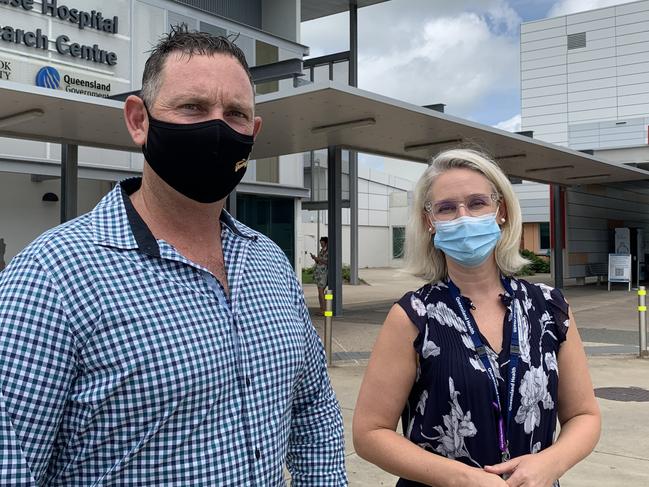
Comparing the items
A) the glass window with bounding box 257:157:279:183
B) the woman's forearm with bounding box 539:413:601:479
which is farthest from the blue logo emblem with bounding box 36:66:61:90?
the woman's forearm with bounding box 539:413:601:479

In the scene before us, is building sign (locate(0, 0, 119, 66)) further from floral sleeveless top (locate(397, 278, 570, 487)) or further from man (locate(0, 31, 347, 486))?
floral sleeveless top (locate(397, 278, 570, 487))

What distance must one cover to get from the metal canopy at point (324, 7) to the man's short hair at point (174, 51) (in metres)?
22.6

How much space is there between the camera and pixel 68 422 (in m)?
1.40

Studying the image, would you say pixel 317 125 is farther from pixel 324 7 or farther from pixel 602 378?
pixel 324 7

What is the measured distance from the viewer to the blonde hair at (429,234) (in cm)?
240

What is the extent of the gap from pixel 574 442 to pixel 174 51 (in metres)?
1.77

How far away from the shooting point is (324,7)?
23562mm

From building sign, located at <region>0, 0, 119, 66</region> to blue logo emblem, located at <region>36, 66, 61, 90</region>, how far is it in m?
0.49

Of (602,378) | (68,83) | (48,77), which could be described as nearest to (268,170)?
(68,83)

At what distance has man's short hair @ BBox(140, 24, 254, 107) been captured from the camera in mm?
1679

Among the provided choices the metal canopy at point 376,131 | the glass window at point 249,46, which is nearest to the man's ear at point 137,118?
the metal canopy at point 376,131

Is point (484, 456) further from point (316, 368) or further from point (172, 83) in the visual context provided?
point (172, 83)

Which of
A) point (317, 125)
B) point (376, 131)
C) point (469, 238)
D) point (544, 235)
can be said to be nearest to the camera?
point (469, 238)

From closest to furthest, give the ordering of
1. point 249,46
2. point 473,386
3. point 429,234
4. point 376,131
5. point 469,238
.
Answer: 1. point 473,386
2. point 469,238
3. point 429,234
4. point 376,131
5. point 249,46
